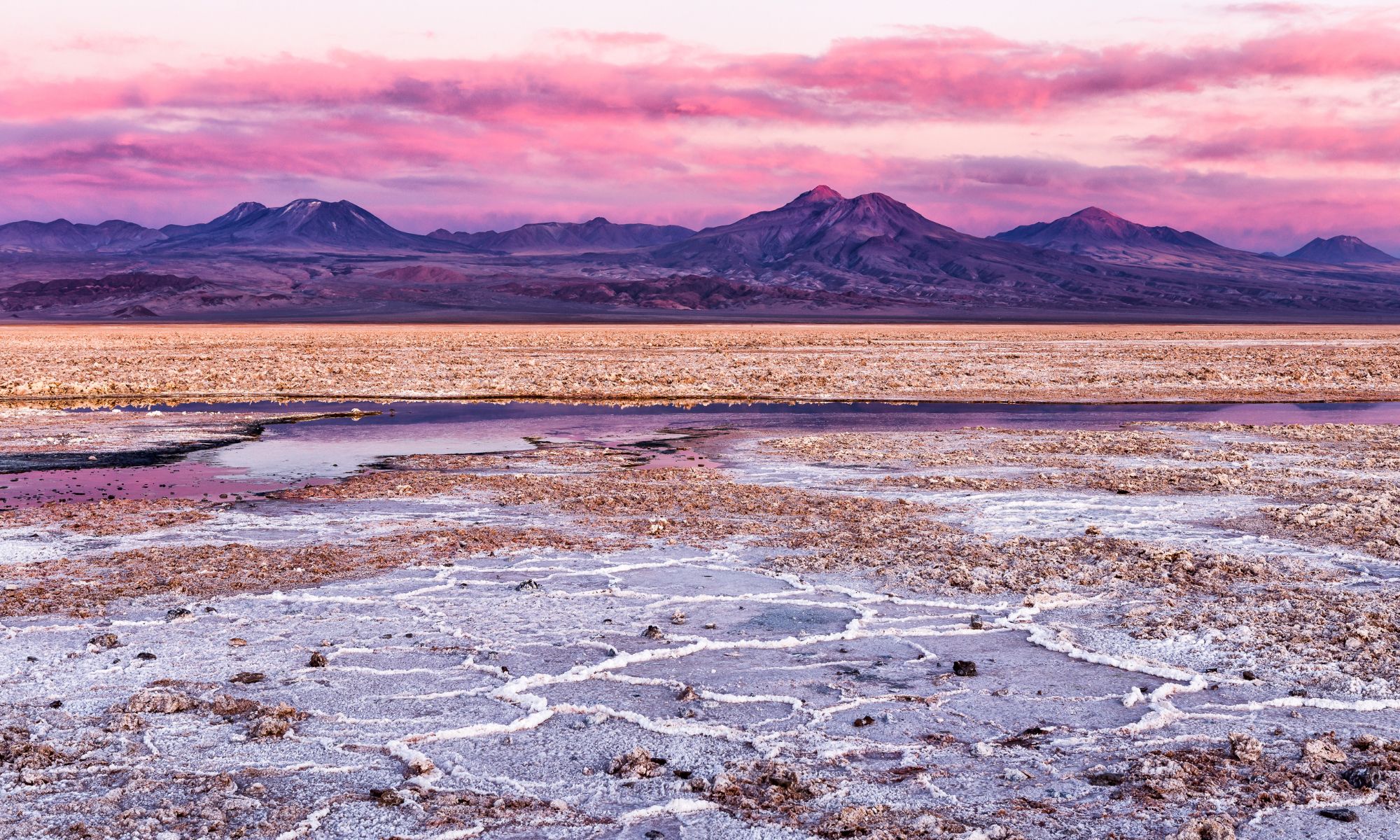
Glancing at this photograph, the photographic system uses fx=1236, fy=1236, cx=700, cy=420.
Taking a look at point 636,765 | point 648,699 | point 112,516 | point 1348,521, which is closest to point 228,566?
point 112,516

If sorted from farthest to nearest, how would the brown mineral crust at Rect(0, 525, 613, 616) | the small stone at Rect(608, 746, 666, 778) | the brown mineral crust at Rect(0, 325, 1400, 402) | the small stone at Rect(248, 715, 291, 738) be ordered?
1. the brown mineral crust at Rect(0, 325, 1400, 402)
2. the brown mineral crust at Rect(0, 525, 613, 616)
3. the small stone at Rect(248, 715, 291, 738)
4. the small stone at Rect(608, 746, 666, 778)

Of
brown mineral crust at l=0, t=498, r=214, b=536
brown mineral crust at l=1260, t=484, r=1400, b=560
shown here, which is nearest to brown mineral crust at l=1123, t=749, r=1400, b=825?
brown mineral crust at l=1260, t=484, r=1400, b=560

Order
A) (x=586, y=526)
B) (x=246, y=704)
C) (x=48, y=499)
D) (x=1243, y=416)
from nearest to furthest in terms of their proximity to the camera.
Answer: (x=246, y=704) < (x=586, y=526) < (x=48, y=499) < (x=1243, y=416)

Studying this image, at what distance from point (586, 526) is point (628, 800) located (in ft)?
20.8

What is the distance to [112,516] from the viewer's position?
39.1 ft

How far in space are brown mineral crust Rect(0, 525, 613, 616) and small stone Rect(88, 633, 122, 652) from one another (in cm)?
81

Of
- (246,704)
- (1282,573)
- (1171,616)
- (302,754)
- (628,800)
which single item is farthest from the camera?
(1282,573)

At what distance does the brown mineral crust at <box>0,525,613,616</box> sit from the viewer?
8.71 metres

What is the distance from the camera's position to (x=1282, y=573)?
9320mm

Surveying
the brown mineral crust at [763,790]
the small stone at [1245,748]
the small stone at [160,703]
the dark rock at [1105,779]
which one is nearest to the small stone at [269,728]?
the small stone at [160,703]

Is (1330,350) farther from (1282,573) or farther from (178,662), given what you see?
(178,662)

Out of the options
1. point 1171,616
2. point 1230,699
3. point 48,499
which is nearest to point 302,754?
point 1230,699

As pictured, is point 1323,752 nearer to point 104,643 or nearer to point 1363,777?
point 1363,777

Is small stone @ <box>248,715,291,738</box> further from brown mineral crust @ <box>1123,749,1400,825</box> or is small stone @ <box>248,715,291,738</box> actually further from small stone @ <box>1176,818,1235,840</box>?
small stone @ <box>1176,818,1235,840</box>
